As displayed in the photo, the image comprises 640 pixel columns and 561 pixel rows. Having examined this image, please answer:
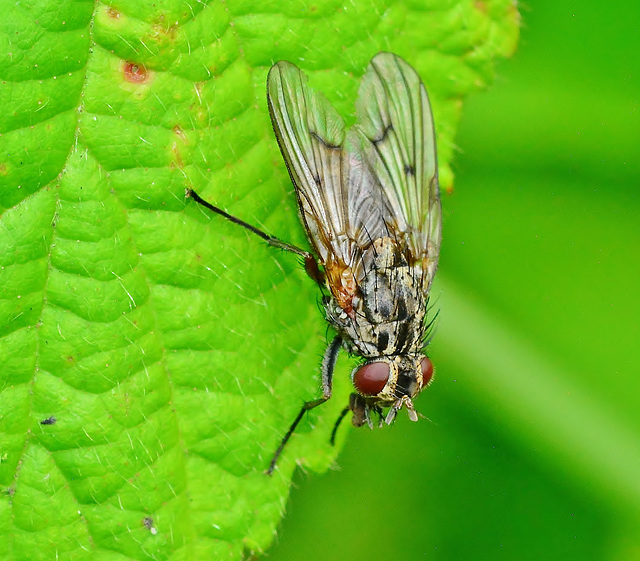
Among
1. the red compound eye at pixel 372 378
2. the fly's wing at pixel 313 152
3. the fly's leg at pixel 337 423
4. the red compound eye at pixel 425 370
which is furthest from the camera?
the red compound eye at pixel 425 370

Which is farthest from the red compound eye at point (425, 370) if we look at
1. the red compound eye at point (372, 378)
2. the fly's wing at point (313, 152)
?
the fly's wing at point (313, 152)

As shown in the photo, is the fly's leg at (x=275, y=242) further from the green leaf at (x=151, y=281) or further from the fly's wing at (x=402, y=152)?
the fly's wing at (x=402, y=152)

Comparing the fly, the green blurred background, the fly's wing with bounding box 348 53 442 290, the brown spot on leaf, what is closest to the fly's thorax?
the fly

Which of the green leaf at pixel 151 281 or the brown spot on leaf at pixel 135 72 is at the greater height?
the brown spot on leaf at pixel 135 72

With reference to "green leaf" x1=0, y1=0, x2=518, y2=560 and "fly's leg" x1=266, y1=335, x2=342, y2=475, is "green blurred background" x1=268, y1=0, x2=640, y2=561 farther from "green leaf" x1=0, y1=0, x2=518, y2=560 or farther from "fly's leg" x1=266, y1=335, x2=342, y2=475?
"green leaf" x1=0, y1=0, x2=518, y2=560

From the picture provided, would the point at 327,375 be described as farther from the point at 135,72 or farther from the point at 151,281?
the point at 135,72

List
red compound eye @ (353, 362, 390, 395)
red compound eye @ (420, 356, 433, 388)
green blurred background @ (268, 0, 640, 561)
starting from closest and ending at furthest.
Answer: red compound eye @ (353, 362, 390, 395) → red compound eye @ (420, 356, 433, 388) → green blurred background @ (268, 0, 640, 561)

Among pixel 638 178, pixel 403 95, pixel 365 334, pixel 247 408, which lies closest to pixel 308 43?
pixel 403 95
